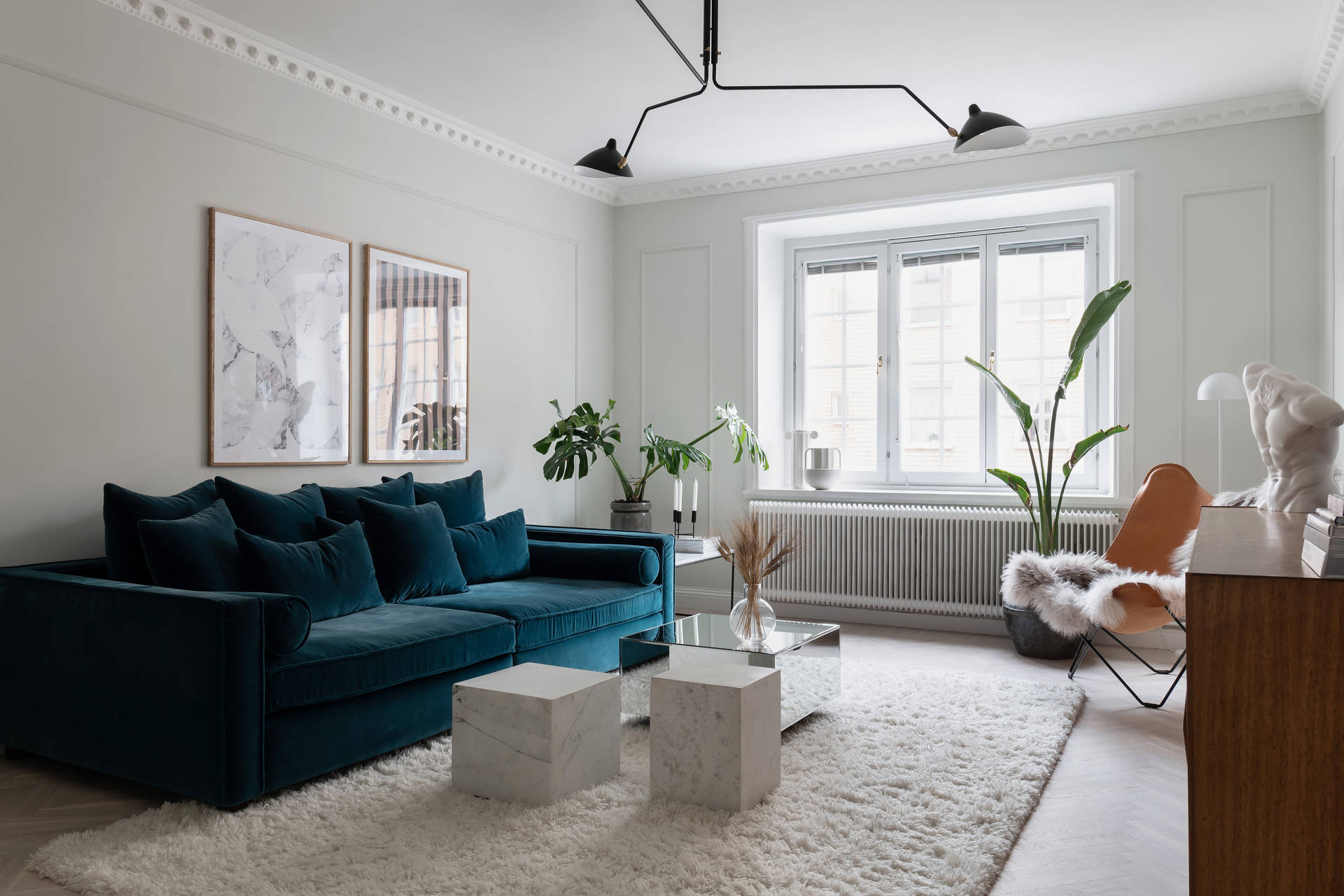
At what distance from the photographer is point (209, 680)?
2.50 metres

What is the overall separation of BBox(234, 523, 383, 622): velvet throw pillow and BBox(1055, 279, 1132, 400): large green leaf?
3345mm

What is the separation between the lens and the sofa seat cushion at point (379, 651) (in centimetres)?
266

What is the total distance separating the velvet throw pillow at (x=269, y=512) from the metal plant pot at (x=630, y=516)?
77.8 inches

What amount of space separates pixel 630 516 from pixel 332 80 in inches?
106

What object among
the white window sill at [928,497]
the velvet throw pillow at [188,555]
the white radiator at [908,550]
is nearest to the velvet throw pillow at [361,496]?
the velvet throw pillow at [188,555]

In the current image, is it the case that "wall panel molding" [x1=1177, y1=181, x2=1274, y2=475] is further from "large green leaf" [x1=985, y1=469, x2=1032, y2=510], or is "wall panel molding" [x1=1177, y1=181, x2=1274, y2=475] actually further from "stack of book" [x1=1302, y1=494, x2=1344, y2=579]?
"stack of book" [x1=1302, y1=494, x2=1344, y2=579]

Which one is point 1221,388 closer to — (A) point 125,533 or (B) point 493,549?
(B) point 493,549

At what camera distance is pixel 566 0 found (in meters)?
3.52

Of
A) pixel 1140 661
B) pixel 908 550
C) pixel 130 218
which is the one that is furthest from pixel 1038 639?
pixel 130 218

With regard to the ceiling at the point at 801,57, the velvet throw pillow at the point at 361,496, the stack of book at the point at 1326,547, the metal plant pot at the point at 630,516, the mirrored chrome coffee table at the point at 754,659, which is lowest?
the mirrored chrome coffee table at the point at 754,659

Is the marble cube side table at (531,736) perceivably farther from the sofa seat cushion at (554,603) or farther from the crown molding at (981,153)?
the crown molding at (981,153)

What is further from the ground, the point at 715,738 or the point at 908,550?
the point at 908,550

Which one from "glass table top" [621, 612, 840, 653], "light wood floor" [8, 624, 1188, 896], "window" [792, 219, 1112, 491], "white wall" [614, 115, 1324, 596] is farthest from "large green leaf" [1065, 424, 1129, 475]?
"glass table top" [621, 612, 840, 653]

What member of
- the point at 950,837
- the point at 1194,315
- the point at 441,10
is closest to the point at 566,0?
the point at 441,10
